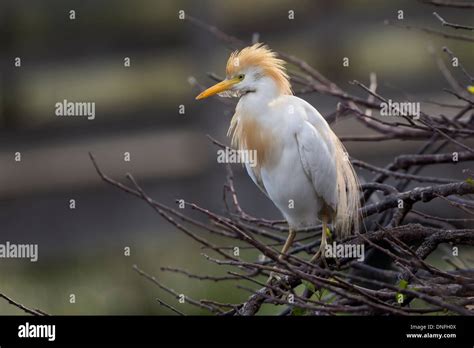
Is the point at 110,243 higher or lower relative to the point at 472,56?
lower

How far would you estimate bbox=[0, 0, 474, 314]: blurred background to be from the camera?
740cm

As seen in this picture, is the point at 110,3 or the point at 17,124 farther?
the point at 110,3

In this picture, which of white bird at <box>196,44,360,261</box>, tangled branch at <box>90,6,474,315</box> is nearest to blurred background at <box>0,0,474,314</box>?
white bird at <box>196,44,360,261</box>

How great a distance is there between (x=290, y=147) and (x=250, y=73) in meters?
0.28

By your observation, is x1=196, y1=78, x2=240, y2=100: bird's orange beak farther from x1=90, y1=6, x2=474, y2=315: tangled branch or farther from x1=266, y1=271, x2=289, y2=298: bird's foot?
x1=266, y1=271, x2=289, y2=298: bird's foot

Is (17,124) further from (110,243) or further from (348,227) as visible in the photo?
(348,227)

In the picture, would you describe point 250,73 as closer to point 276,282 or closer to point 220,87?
point 220,87

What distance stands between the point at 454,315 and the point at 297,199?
995mm

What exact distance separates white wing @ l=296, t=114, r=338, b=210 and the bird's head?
0.19m

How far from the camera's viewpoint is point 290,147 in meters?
3.11

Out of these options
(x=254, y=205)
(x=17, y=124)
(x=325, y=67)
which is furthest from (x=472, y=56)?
(x=17, y=124)

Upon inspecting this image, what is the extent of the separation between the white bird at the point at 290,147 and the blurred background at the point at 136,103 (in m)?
3.42
